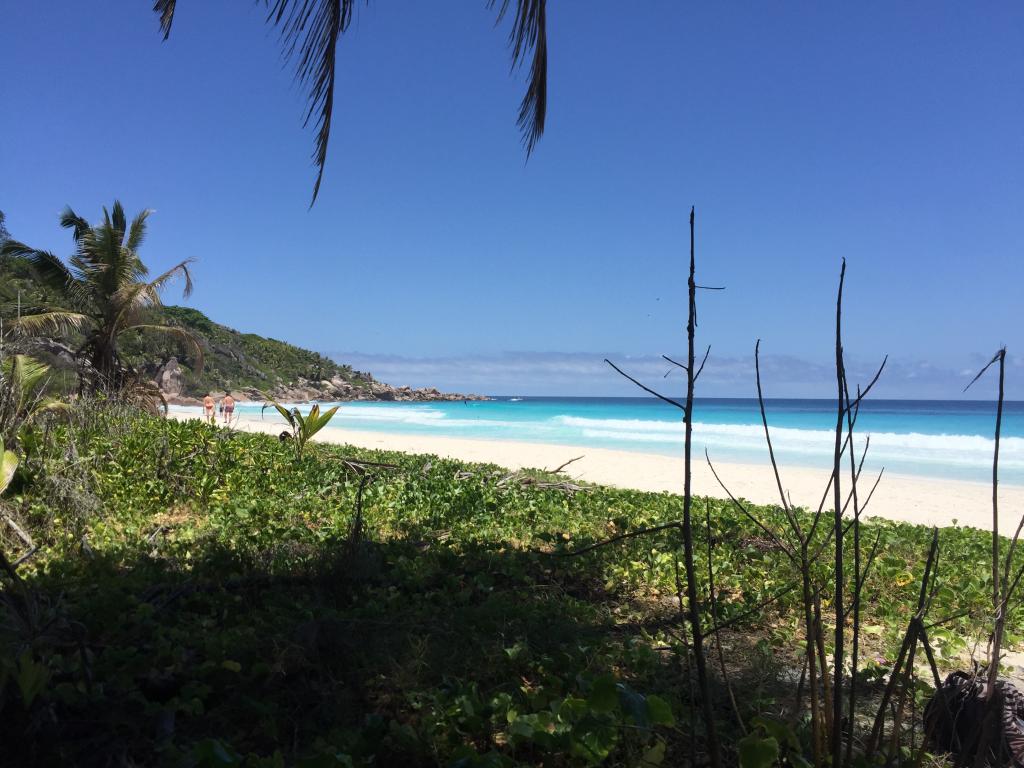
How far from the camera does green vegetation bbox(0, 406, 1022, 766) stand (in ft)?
6.68

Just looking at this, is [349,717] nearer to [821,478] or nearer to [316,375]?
[821,478]

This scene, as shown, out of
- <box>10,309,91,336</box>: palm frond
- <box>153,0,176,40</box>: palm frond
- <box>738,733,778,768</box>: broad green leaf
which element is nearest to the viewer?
<box>738,733,778,768</box>: broad green leaf

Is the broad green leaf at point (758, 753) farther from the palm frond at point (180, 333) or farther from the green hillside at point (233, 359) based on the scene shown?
the green hillside at point (233, 359)

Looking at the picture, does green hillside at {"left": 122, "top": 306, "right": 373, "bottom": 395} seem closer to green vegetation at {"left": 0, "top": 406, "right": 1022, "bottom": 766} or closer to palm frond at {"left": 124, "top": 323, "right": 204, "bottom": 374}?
palm frond at {"left": 124, "top": 323, "right": 204, "bottom": 374}

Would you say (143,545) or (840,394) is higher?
(840,394)

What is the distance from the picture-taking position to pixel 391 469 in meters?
8.38

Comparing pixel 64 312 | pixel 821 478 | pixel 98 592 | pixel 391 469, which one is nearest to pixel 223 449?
pixel 391 469

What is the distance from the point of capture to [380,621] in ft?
10.2

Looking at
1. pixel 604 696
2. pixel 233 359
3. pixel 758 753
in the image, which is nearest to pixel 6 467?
pixel 604 696

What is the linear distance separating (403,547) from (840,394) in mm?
3796

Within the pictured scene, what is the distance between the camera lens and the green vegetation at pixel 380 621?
2037mm

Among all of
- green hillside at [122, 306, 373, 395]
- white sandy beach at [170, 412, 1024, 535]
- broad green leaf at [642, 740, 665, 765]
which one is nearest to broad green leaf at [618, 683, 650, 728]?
broad green leaf at [642, 740, 665, 765]

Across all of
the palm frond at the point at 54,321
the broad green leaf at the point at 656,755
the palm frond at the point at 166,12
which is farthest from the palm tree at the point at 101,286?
the broad green leaf at the point at 656,755

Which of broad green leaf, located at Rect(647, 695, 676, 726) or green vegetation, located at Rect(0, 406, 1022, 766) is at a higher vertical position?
broad green leaf, located at Rect(647, 695, 676, 726)
